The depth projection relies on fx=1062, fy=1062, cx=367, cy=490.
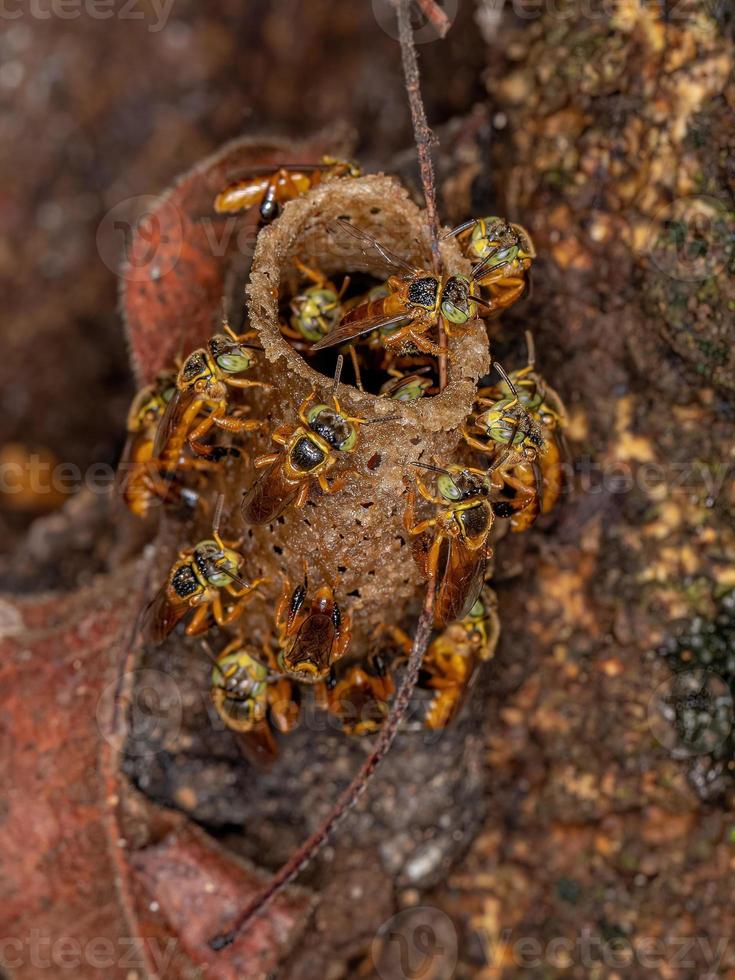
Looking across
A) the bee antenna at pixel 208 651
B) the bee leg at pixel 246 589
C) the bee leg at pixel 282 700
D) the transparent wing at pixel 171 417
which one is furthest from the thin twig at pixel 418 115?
the bee antenna at pixel 208 651

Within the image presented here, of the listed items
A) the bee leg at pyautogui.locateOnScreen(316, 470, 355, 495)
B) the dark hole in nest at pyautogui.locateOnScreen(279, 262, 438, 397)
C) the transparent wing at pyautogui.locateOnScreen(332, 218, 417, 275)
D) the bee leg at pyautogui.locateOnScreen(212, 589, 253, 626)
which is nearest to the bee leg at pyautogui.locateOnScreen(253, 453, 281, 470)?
the bee leg at pyautogui.locateOnScreen(316, 470, 355, 495)

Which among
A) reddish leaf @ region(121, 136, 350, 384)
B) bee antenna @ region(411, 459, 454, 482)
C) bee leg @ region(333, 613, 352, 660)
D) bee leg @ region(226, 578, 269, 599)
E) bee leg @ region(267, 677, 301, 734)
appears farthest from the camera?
reddish leaf @ region(121, 136, 350, 384)

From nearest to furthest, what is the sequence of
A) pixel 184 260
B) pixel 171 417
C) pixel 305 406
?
1. pixel 305 406
2. pixel 171 417
3. pixel 184 260

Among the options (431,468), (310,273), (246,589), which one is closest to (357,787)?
(246,589)

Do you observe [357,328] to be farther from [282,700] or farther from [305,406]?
[282,700]

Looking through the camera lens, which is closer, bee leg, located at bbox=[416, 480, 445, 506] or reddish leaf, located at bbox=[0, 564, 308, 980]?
bee leg, located at bbox=[416, 480, 445, 506]

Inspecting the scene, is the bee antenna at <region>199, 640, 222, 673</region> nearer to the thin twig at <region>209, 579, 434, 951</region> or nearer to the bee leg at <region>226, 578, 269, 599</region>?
the bee leg at <region>226, 578, 269, 599</region>
